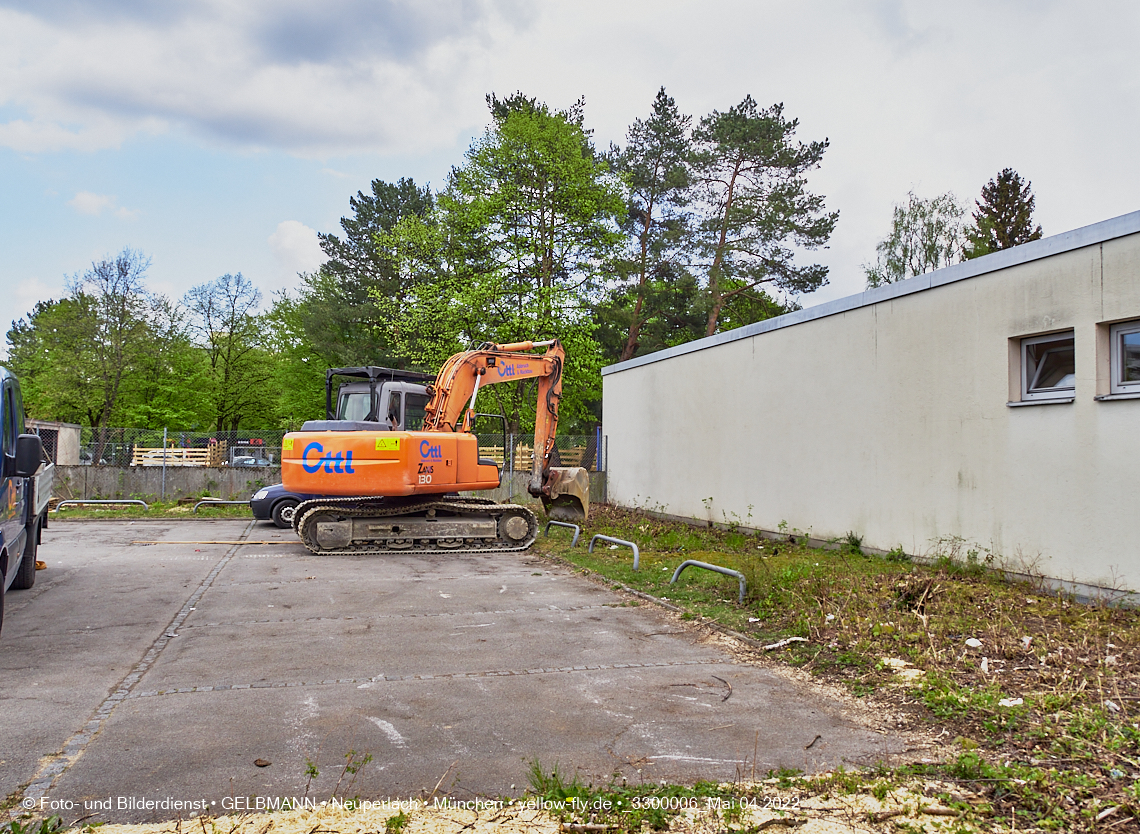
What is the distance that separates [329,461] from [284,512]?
5012 mm

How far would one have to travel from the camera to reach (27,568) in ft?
29.9

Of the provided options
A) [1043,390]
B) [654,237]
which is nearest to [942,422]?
[1043,390]

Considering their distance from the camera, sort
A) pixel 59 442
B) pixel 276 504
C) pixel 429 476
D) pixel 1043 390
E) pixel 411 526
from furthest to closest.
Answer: pixel 59 442, pixel 276 504, pixel 411 526, pixel 429 476, pixel 1043 390

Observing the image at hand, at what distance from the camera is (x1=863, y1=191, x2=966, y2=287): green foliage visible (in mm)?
37938

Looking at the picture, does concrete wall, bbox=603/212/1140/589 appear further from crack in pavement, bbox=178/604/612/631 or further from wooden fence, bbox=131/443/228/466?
wooden fence, bbox=131/443/228/466

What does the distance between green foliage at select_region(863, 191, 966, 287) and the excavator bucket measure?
91.3ft

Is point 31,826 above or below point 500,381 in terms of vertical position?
below

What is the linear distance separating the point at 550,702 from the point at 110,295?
38292mm

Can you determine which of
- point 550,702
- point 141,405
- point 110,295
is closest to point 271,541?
point 550,702

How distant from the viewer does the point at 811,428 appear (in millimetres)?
12594

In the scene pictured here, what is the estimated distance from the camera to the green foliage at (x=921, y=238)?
124 ft

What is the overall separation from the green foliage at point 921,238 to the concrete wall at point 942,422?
26.3 metres

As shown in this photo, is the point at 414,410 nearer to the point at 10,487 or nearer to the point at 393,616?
the point at 393,616

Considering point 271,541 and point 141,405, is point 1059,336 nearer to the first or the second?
point 271,541
